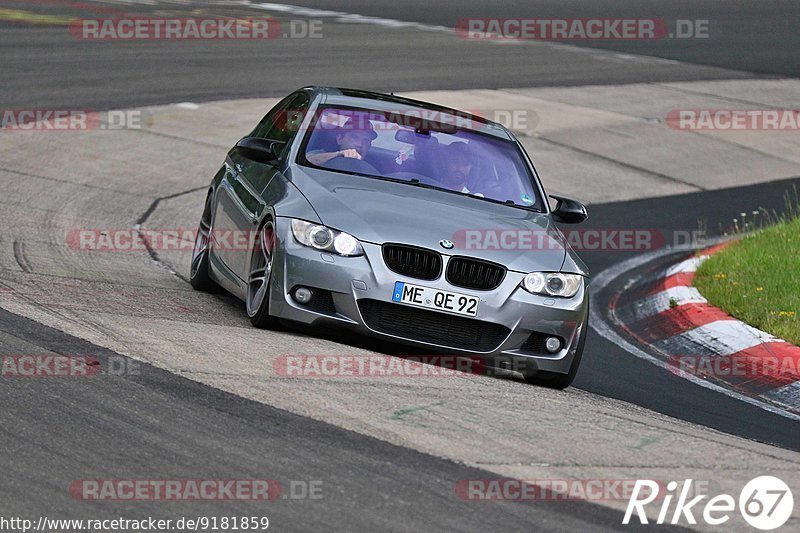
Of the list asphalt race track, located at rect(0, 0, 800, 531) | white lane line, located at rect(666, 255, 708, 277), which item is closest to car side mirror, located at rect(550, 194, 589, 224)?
asphalt race track, located at rect(0, 0, 800, 531)

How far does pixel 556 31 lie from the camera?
3064 cm

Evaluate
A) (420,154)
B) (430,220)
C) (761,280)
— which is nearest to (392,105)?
(420,154)

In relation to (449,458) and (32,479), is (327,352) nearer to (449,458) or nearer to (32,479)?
(449,458)

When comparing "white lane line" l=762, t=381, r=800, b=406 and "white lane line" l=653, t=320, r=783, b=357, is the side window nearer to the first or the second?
"white lane line" l=653, t=320, r=783, b=357

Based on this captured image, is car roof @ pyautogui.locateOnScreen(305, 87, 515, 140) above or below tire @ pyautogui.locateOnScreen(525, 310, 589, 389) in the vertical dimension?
above

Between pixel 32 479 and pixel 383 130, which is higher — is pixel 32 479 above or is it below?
below

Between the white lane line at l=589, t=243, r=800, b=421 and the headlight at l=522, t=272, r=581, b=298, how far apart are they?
1.37 meters

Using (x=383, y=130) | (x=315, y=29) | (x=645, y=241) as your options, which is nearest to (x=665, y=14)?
(x=315, y=29)

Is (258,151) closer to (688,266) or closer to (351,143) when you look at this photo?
(351,143)

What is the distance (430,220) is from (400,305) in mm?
600

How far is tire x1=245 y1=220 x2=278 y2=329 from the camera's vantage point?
26.5 ft

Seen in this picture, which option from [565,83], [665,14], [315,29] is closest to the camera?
[565,83]

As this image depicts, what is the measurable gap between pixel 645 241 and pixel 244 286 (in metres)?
6.77

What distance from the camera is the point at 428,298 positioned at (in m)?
7.75
